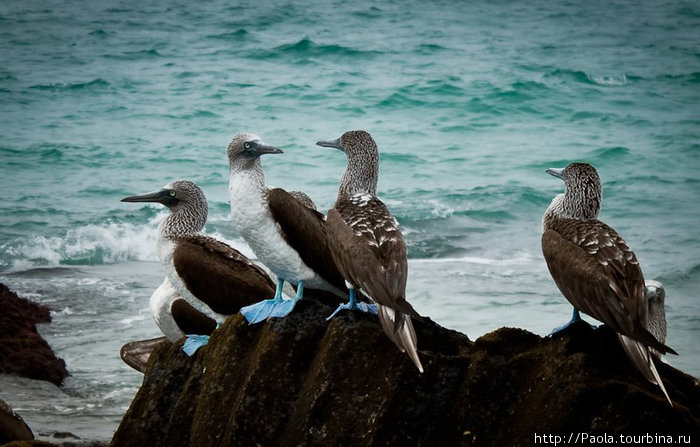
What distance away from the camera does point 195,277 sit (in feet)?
23.1

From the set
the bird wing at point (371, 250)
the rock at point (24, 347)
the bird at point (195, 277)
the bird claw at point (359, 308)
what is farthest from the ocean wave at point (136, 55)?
the bird claw at point (359, 308)

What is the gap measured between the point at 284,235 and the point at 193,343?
943 millimetres

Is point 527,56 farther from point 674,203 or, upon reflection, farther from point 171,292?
point 171,292

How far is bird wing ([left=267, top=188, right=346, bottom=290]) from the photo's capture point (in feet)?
21.5

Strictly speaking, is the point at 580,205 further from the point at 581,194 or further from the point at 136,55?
the point at 136,55

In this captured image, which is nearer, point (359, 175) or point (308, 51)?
point (359, 175)

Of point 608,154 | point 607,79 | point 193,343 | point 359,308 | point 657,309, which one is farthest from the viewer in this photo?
point 607,79

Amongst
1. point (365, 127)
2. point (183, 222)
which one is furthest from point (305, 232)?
point (365, 127)

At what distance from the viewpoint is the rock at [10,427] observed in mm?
7414

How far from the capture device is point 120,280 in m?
17.3

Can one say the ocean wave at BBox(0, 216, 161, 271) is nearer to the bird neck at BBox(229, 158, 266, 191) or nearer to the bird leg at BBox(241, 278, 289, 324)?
the bird neck at BBox(229, 158, 266, 191)

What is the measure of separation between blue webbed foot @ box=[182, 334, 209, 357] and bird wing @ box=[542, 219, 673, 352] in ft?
7.62

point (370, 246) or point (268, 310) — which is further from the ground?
point (370, 246)

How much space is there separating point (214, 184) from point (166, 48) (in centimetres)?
863
